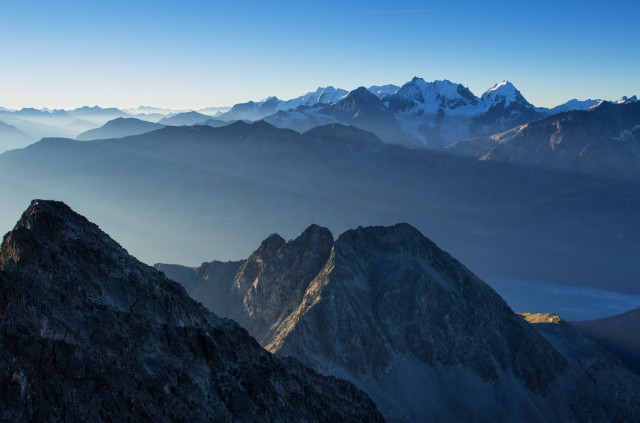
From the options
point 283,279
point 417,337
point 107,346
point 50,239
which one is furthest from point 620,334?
point 50,239

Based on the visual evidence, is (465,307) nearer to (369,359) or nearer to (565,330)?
(369,359)

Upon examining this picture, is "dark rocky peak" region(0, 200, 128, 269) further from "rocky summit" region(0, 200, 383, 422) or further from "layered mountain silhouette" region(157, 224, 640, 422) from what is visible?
"layered mountain silhouette" region(157, 224, 640, 422)

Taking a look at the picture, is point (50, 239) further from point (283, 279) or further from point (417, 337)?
point (283, 279)

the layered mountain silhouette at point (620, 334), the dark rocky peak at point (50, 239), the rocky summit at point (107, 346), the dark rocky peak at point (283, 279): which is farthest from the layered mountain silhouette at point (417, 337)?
the layered mountain silhouette at point (620, 334)

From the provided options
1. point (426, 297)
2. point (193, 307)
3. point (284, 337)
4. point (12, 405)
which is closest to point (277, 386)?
point (193, 307)

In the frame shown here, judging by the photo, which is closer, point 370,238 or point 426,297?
point 426,297

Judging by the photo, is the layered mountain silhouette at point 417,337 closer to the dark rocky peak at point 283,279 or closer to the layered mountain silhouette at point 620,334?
the dark rocky peak at point 283,279

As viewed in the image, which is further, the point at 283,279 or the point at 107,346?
the point at 283,279
